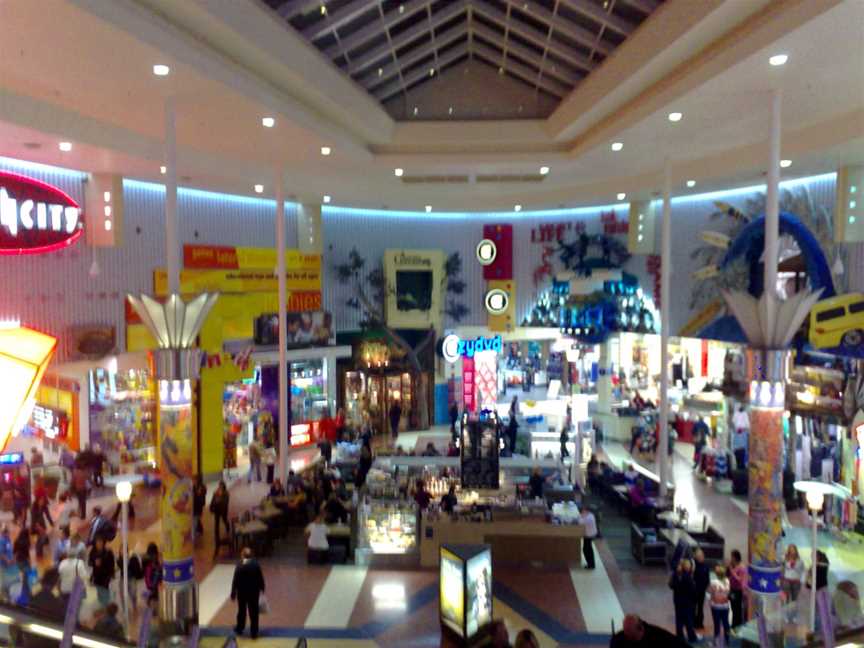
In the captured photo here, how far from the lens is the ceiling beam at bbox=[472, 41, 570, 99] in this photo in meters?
12.7

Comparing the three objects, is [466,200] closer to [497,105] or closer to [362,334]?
[362,334]

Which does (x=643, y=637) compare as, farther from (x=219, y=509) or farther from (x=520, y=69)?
(x=520, y=69)

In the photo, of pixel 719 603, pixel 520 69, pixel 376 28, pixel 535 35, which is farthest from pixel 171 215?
pixel 719 603

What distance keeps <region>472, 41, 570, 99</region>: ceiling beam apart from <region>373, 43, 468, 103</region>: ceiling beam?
0.25 meters

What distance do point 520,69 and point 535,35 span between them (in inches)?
69.9

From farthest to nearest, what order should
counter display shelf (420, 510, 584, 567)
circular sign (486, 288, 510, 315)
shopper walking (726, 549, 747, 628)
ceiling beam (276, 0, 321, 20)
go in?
circular sign (486, 288, 510, 315), counter display shelf (420, 510, 584, 567), shopper walking (726, 549, 747, 628), ceiling beam (276, 0, 321, 20)

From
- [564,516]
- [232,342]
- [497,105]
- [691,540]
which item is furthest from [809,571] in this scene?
[232,342]

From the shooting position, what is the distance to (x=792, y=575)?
9.14m

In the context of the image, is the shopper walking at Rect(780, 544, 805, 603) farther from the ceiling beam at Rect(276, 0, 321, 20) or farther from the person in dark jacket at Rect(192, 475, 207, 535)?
the person in dark jacket at Rect(192, 475, 207, 535)

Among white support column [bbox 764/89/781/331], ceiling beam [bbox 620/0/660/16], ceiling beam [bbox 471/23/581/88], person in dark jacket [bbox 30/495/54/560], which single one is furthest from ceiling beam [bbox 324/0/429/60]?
person in dark jacket [bbox 30/495/54/560]

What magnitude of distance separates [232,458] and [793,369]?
1235 cm

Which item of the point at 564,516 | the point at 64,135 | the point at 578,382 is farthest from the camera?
the point at 578,382

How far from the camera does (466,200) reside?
21.2 m

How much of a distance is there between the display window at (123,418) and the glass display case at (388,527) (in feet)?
19.8
